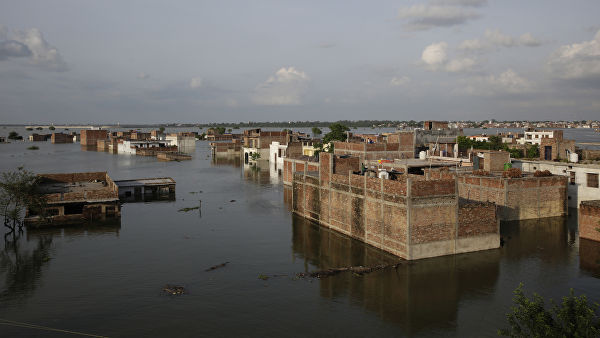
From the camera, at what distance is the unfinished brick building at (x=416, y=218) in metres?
28.2

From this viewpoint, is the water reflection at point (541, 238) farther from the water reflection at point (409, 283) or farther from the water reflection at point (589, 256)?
the water reflection at point (409, 283)

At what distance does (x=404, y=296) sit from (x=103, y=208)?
32.3 metres

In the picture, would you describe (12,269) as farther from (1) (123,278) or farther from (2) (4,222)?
(2) (4,222)

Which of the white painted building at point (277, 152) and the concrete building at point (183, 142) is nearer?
the white painted building at point (277, 152)

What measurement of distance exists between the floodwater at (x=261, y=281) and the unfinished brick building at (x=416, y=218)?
884 millimetres

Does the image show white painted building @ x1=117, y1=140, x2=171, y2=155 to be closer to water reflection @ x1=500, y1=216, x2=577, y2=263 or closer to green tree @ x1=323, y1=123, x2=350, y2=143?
green tree @ x1=323, y1=123, x2=350, y2=143

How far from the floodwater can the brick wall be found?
2.97 feet

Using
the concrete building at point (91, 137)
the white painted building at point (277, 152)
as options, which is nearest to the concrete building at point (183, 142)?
the concrete building at point (91, 137)

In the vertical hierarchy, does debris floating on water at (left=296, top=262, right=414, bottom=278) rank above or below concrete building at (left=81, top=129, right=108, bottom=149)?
below

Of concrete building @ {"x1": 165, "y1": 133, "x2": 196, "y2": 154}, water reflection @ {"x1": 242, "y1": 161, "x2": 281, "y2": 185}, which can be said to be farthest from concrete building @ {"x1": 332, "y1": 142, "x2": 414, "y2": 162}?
concrete building @ {"x1": 165, "y1": 133, "x2": 196, "y2": 154}

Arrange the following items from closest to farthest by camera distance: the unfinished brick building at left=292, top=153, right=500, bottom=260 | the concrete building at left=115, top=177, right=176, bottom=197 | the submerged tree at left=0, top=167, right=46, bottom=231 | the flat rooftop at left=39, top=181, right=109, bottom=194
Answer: the unfinished brick building at left=292, top=153, right=500, bottom=260
the submerged tree at left=0, top=167, right=46, bottom=231
the flat rooftop at left=39, top=181, right=109, bottom=194
the concrete building at left=115, top=177, right=176, bottom=197

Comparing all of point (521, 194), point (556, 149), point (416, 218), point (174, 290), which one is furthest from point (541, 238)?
point (174, 290)

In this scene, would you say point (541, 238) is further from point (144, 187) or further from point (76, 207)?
point (144, 187)

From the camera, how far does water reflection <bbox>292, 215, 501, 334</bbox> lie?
72.7 feet
